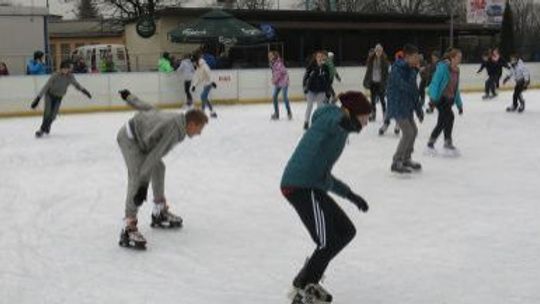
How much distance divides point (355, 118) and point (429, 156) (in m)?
6.56

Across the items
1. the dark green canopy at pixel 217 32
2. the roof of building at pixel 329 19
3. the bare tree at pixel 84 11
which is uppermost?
the bare tree at pixel 84 11

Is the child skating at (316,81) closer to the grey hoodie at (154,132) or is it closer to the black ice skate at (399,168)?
the black ice skate at (399,168)

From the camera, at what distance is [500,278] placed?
190 inches

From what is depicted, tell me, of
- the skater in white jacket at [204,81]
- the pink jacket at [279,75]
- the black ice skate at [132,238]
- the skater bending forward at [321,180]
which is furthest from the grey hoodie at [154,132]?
the skater in white jacket at [204,81]

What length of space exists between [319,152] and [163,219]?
2631 millimetres

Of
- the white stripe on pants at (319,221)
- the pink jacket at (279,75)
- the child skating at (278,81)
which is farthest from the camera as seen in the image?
the pink jacket at (279,75)

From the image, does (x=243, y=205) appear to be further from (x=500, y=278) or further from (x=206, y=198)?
(x=500, y=278)

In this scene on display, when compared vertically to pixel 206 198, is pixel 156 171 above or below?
above

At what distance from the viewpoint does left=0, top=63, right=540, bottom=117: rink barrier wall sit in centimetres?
1677

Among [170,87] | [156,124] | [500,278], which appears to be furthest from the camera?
[170,87]

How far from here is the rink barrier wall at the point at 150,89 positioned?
16.8 m

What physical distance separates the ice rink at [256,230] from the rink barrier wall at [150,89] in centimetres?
545

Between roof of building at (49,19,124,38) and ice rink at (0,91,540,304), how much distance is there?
35401 mm

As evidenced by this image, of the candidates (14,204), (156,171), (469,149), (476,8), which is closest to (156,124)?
(156,171)
